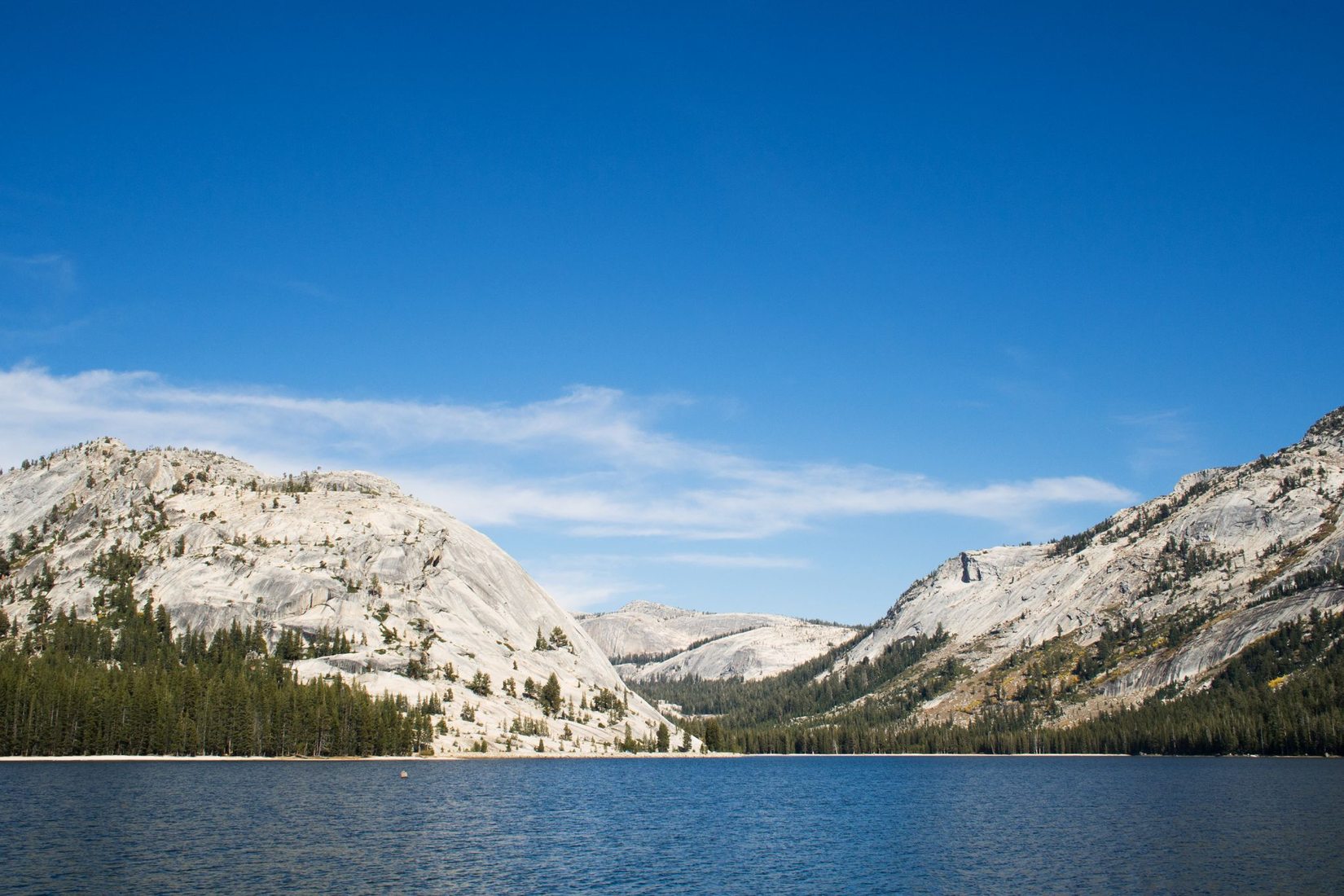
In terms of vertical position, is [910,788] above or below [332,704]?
below

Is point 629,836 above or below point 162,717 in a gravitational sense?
below

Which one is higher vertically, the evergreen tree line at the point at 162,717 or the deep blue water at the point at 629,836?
the evergreen tree line at the point at 162,717

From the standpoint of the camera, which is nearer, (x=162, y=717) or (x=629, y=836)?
(x=629, y=836)

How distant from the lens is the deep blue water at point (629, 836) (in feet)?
A: 230

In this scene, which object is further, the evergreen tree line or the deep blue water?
the evergreen tree line

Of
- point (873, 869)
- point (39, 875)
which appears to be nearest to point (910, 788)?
point (873, 869)

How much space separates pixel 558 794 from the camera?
138125 millimetres

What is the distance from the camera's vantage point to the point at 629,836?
97.1 meters

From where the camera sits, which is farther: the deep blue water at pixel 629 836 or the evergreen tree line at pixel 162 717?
the evergreen tree line at pixel 162 717

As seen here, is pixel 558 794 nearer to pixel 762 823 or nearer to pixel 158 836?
pixel 762 823

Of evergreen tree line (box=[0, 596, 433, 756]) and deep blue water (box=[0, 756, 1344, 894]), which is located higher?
evergreen tree line (box=[0, 596, 433, 756])

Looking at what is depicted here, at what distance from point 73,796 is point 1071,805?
390ft

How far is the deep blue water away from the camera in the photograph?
230ft

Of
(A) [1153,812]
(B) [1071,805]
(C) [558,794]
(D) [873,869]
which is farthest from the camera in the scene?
(C) [558,794]
